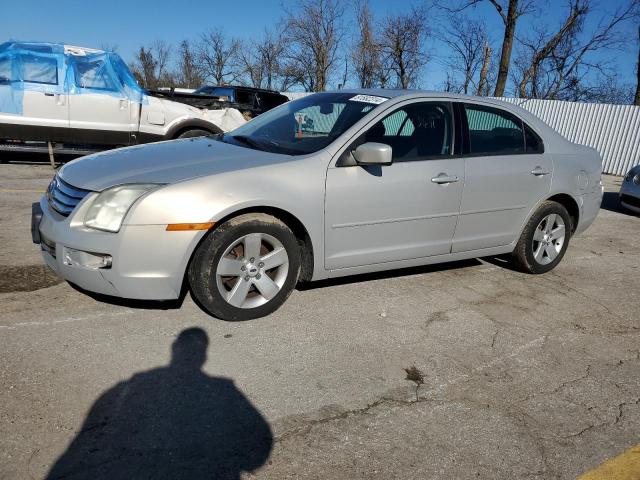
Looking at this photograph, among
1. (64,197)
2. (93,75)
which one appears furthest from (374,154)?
(93,75)

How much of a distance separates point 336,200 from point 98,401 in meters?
1.90

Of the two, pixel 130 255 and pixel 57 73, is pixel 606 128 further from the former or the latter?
pixel 130 255

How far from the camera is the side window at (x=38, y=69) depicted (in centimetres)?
830

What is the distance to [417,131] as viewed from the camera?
4113mm

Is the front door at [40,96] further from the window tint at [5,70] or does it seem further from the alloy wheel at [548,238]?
the alloy wheel at [548,238]

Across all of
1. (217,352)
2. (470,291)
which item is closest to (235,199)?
(217,352)

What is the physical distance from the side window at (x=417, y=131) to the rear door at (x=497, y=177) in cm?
21

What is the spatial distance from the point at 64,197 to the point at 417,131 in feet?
8.44

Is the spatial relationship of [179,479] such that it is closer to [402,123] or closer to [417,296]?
[417,296]

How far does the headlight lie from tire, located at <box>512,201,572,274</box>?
3262 millimetres

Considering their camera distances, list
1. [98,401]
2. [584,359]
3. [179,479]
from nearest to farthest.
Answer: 1. [179,479]
2. [98,401]
3. [584,359]

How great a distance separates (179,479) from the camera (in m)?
2.05

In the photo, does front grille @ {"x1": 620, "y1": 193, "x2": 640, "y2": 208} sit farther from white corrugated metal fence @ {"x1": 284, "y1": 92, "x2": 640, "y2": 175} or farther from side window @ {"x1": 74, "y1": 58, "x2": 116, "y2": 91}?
side window @ {"x1": 74, "y1": 58, "x2": 116, "y2": 91}

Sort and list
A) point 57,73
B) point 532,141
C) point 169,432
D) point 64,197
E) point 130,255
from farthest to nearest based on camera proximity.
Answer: point 57,73 < point 532,141 < point 64,197 < point 130,255 < point 169,432
